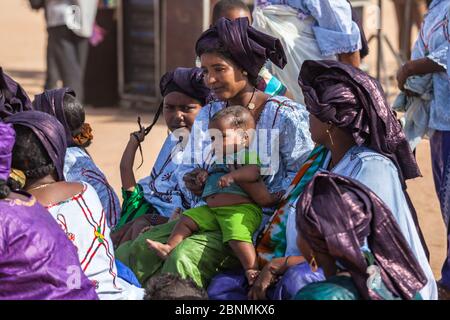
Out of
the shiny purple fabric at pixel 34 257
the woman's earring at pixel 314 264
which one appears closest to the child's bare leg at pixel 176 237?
the shiny purple fabric at pixel 34 257

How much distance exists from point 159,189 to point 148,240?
0.77m

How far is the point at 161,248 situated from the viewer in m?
4.45

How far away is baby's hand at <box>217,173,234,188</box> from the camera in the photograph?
4270mm

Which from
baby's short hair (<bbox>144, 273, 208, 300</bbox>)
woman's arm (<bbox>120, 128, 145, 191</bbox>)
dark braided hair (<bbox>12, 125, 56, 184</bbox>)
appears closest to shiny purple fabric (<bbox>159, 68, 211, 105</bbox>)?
woman's arm (<bbox>120, 128, 145, 191</bbox>)

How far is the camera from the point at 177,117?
529 cm

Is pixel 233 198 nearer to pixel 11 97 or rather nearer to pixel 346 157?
pixel 346 157

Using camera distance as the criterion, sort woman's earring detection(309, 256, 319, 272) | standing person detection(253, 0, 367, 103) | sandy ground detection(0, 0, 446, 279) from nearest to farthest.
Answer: woman's earring detection(309, 256, 319, 272) → standing person detection(253, 0, 367, 103) → sandy ground detection(0, 0, 446, 279)

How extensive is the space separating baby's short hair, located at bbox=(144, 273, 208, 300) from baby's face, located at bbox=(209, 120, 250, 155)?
0.76m

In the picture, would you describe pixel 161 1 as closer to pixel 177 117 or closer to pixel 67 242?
pixel 177 117

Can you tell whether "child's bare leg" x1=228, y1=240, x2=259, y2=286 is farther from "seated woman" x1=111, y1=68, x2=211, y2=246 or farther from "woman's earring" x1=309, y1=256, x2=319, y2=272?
"seated woman" x1=111, y1=68, x2=211, y2=246

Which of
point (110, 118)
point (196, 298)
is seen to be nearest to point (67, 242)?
point (196, 298)

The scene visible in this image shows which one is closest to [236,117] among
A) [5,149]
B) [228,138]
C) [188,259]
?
[228,138]

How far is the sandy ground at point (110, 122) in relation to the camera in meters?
7.10

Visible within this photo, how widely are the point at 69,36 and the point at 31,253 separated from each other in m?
8.03
